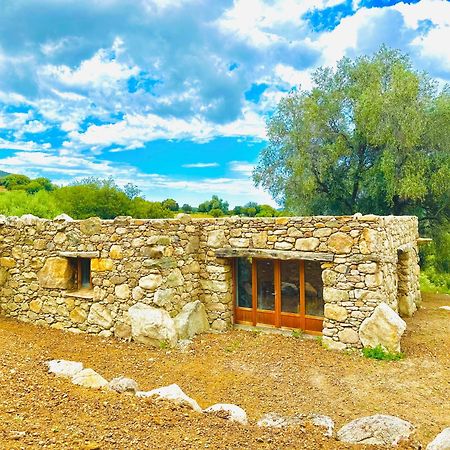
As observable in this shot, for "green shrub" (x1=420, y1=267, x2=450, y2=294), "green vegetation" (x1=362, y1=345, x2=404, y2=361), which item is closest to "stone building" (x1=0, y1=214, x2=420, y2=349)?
"green vegetation" (x1=362, y1=345, x2=404, y2=361)

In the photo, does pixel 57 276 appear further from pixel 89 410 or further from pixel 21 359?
pixel 89 410

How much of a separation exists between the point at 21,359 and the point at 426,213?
17.8m

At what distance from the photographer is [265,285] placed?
9453 mm

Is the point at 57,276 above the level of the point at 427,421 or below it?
above

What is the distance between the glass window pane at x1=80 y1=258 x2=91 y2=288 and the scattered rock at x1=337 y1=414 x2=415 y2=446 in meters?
7.23

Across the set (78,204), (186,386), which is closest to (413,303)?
(186,386)

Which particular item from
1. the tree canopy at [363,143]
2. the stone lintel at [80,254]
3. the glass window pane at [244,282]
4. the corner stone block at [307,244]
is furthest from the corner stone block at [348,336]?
the tree canopy at [363,143]

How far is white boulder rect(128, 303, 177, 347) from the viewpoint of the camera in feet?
27.6

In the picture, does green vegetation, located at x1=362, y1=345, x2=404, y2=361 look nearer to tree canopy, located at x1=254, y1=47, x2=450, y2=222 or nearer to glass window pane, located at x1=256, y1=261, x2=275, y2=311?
glass window pane, located at x1=256, y1=261, x2=275, y2=311

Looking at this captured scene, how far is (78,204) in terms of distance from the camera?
2152cm

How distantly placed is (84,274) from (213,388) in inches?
195

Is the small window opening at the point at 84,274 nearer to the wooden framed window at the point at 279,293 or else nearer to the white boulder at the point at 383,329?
the wooden framed window at the point at 279,293

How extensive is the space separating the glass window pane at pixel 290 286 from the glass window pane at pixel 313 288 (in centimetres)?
22

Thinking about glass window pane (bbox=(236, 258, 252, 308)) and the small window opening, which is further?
the small window opening
